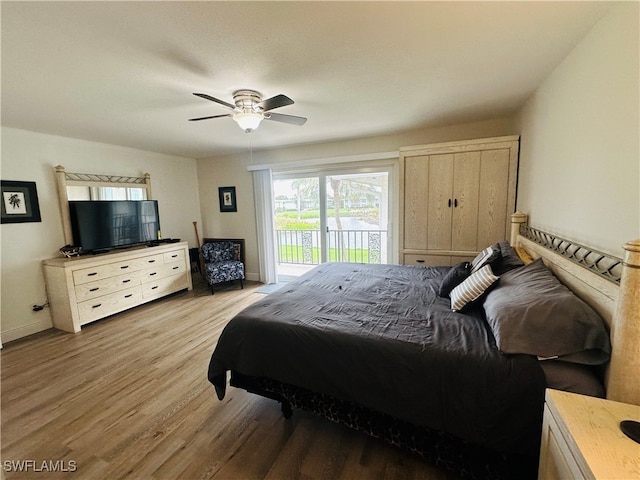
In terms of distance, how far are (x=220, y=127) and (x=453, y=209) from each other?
115 inches

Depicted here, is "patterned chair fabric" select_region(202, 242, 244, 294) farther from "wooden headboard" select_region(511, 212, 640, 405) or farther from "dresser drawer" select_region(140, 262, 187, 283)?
"wooden headboard" select_region(511, 212, 640, 405)

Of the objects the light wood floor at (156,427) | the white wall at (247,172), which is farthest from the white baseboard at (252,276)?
the light wood floor at (156,427)

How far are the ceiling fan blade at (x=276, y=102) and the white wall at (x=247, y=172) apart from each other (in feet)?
7.12

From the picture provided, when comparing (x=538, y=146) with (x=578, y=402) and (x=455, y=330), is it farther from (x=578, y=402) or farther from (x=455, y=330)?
(x=578, y=402)

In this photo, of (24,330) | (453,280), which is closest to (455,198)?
(453,280)

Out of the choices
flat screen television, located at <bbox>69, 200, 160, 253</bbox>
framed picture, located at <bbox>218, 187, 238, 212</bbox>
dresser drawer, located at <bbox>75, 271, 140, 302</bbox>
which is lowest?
dresser drawer, located at <bbox>75, 271, 140, 302</bbox>

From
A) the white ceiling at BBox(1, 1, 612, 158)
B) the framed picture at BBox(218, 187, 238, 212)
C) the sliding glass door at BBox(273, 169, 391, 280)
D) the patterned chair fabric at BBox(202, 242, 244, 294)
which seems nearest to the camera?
the white ceiling at BBox(1, 1, 612, 158)

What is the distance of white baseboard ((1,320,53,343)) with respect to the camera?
3.00 metres

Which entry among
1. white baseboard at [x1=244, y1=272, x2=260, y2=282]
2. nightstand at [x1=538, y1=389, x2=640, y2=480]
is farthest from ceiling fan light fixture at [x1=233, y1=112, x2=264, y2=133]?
white baseboard at [x1=244, y1=272, x2=260, y2=282]

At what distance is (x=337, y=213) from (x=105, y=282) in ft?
11.2

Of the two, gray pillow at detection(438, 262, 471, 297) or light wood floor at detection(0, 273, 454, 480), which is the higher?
gray pillow at detection(438, 262, 471, 297)

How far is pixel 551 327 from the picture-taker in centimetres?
118

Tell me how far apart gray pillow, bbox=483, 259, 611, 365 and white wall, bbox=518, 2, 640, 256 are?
35 centimetres

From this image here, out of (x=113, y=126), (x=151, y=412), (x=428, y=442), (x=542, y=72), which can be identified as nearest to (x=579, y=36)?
(x=542, y=72)
